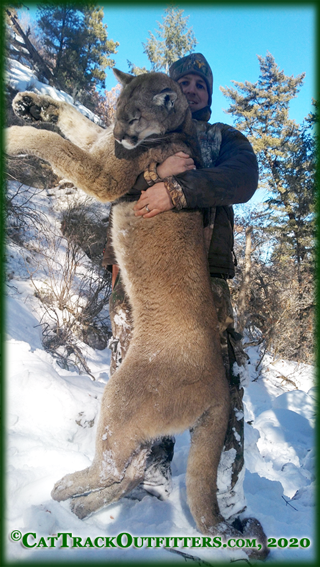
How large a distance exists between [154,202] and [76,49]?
21657 mm

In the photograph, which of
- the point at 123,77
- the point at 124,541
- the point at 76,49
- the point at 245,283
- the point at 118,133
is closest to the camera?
the point at 124,541

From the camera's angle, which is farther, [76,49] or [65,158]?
[76,49]

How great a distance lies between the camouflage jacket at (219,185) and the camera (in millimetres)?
2574

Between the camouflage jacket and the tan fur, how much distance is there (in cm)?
22

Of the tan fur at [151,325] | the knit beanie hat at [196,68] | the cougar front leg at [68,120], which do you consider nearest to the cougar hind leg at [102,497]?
the tan fur at [151,325]

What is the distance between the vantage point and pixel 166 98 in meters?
3.02

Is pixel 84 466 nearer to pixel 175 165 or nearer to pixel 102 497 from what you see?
pixel 102 497

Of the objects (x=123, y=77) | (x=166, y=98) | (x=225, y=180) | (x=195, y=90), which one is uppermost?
(x=195, y=90)

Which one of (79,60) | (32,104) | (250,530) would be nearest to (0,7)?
(32,104)

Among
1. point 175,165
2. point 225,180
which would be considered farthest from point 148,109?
point 225,180

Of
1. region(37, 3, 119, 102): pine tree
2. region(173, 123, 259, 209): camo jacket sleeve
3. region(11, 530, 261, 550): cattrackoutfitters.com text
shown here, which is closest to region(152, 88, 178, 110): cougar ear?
region(173, 123, 259, 209): camo jacket sleeve

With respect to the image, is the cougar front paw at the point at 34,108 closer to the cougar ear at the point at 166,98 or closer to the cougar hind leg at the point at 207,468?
the cougar ear at the point at 166,98

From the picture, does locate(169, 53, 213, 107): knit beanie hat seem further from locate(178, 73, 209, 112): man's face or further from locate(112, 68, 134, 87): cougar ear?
locate(112, 68, 134, 87): cougar ear

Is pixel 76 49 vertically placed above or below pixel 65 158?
above
